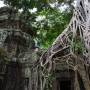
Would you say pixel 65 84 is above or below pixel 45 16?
below

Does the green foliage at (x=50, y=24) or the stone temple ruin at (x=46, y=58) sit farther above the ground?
the green foliage at (x=50, y=24)

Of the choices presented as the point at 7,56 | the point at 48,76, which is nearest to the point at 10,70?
the point at 7,56

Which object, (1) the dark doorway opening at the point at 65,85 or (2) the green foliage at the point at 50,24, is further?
(2) the green foliage at the point at 50,24

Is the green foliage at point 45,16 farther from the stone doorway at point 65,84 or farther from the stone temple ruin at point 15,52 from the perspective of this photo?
the stone doorway at point 65,84

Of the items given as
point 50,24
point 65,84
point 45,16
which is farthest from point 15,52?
point 45,16

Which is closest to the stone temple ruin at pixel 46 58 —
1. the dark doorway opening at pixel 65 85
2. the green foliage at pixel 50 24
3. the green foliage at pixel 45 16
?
the dark doorway opening at pixel 65 85

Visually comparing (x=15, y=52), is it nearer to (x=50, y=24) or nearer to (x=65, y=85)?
(x=65, y=85)

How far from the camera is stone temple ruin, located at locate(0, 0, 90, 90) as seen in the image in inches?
186

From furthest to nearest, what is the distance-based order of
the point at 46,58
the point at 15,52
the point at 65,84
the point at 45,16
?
the point at 45,16, the point at 15,52, the point at 65,84, the point at 46,58

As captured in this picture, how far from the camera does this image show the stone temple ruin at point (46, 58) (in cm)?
473

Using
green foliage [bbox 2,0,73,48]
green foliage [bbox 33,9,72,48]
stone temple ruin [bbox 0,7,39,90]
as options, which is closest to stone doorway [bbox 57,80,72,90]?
stone temple ruin [bbox 0,7,39,90]

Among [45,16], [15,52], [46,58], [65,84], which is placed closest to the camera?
[46,58]

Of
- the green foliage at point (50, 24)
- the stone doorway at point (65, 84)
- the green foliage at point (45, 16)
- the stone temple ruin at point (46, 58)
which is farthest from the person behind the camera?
the green foliage at point (50, 24)

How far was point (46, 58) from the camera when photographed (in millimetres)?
4848
